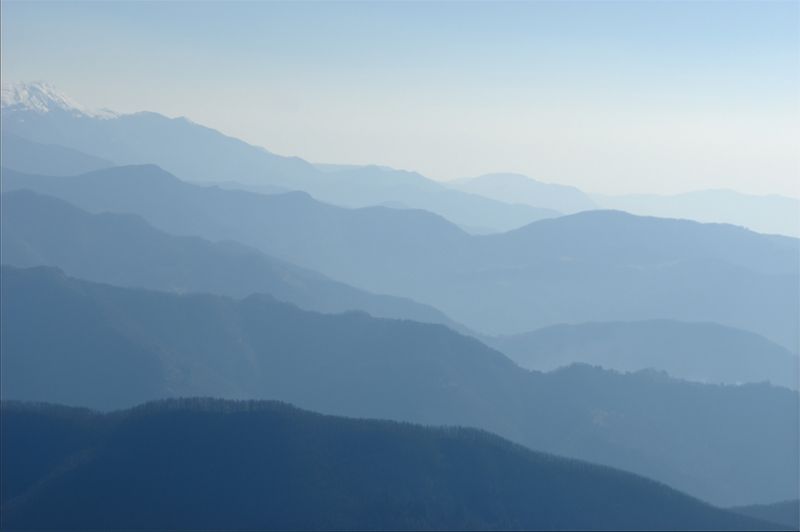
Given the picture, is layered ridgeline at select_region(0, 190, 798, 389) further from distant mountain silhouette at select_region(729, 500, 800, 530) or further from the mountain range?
distant mountain silhouette at select_region(729, 500, 800, 530)

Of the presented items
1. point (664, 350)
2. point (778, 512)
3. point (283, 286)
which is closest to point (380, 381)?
point (778, 512)

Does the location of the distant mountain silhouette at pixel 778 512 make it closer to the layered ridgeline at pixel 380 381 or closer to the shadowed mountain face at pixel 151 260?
the layered ridgeline at pixel 380 381

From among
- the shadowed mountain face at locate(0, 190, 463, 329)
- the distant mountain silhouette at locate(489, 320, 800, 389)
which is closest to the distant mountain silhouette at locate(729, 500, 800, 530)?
the distant mountain silhouette at locate(489, 320, 800, 389)

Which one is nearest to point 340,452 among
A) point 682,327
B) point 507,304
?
point 682,327

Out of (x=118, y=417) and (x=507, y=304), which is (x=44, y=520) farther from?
(x=507, y=304)

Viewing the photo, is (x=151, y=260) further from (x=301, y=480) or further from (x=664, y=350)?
(x=301, y=480)

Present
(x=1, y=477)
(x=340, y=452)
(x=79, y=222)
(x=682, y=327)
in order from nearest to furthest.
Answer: (x=340, y=452) → (x=1, y=477) → (x=682, y=327) → (x=79, y=222)

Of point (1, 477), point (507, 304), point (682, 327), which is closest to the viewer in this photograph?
point (1, 477)

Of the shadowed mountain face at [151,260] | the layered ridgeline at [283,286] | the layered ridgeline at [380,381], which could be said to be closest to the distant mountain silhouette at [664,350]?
the layered ridgeline at [283,286]
